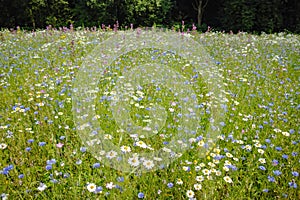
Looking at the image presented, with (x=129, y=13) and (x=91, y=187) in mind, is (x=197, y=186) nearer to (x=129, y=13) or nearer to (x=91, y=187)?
(x=91, y=187)

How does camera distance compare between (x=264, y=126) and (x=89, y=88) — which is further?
(x=89, y=88)

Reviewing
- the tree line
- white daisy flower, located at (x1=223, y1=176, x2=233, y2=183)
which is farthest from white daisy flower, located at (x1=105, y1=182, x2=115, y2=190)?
the tree line

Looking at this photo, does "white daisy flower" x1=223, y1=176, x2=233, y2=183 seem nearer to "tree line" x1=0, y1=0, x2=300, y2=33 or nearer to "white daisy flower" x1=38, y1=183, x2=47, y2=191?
"white daisy flower" x1=38, y1=183, x2=47, y2=191

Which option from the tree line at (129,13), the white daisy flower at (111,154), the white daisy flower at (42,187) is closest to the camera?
the white daisy flower at (42,187)

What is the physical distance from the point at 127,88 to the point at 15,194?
204cm

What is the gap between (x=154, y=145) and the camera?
2.59m

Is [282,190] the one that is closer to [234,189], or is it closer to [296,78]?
[234,189]

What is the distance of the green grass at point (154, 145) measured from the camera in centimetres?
212

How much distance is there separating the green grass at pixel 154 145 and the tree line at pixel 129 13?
7526 millimetres

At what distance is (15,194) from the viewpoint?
2.05 m

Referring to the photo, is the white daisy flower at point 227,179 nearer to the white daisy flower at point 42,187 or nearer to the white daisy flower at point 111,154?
the white daisy flower at point 111,154

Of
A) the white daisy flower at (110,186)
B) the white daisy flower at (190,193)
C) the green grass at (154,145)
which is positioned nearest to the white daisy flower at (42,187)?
the green grass at (154,145)

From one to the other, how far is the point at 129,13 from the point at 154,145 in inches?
395

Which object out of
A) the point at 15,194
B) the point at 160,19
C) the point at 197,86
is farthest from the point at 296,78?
the point at 160,19
